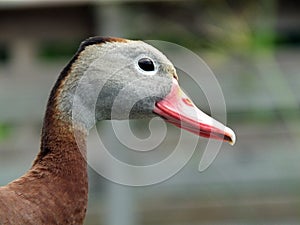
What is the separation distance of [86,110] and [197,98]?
7.80 ft

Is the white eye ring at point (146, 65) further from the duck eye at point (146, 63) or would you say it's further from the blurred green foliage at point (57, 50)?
the blurred green foliage at point (57, 50)

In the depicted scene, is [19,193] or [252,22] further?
[252,22]

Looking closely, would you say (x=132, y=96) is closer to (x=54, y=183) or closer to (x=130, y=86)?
(x=130, y=86)

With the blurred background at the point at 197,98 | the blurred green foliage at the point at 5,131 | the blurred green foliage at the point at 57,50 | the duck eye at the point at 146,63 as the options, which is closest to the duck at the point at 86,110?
the duck eye at the point at 146,63

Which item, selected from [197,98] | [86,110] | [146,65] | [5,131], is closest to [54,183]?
[86,110]

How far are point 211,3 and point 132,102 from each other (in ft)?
8.06

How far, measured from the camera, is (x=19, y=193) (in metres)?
2.17

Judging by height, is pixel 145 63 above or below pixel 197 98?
below

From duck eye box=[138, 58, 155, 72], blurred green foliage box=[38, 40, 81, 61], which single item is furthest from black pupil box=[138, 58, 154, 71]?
blurred green foliage box=[38, 40, 81, 61]

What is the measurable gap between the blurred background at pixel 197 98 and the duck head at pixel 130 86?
A: 2.08 m

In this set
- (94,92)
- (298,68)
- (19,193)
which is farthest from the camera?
(298,68)

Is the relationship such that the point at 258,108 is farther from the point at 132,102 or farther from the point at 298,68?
the point at 132,102

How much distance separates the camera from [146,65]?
231 cm

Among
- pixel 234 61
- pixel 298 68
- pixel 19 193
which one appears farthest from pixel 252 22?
pixel 19 193
